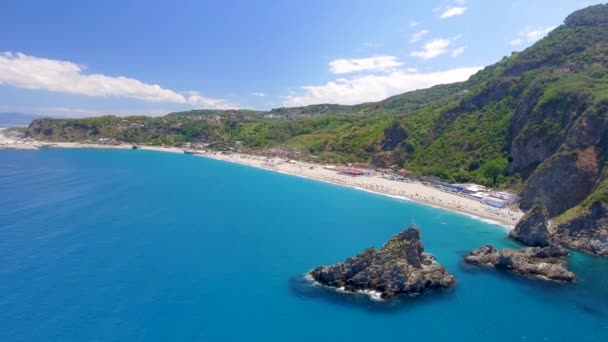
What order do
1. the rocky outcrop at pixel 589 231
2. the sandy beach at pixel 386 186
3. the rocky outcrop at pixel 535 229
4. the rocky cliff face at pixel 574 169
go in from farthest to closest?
1. the sandy beach at pixel 386 186
2. the rocky cliff face at pixel 574 169
3. the rocky outcrop at pixel 535 229
4. the rocky outcrop at pixel 589 231

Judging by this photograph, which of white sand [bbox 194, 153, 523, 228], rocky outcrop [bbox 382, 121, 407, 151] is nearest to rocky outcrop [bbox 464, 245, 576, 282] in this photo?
white sand [bbox 194, 153, 523, 228]

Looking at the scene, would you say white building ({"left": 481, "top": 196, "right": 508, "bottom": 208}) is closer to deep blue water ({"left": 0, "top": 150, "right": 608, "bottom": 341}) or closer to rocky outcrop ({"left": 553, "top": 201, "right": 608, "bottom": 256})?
deep blue water ({"left": 0, "top": 150, "right": 608, "bottom": 341})

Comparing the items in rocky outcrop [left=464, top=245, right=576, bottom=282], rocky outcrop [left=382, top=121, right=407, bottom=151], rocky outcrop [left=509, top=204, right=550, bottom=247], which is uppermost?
rocky outcrop [left=382, top=121, right=407, bottom=151]

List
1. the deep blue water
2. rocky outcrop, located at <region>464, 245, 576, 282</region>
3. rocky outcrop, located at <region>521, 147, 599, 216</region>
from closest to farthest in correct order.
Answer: the deep blue water → rocky outcrop, located at <region>464, 245, 576, 282</region> → rocky outcrop, located at <region>521, 147, 599, 216</region>

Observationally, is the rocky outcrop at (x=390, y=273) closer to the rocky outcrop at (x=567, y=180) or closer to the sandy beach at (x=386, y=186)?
the sandy beach at (x=386, y=186)

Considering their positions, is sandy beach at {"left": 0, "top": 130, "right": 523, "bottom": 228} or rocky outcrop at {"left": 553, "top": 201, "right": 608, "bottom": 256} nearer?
rocky outcrop at {"left": 553, "top": 201, "right": 608, "bottom": 256}

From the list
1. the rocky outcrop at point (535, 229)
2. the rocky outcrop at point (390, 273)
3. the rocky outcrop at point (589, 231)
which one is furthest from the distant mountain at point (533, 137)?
the rocky outcrop at point (390, 273)

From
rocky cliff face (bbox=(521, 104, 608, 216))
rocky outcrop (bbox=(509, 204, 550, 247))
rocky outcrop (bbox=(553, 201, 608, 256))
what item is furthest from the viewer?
rocky cliff face (bbox=(521, 104, 608, 216))

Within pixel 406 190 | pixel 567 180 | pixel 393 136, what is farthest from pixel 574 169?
pixel 393 136
